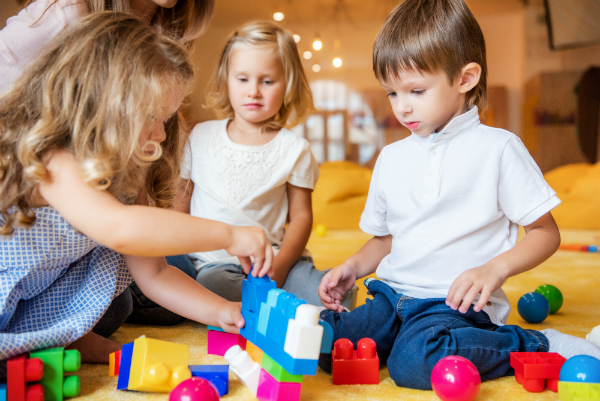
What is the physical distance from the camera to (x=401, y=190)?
965 millimetres

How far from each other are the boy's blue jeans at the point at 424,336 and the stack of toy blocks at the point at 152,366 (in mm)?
230

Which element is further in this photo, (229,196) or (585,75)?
(585,75)

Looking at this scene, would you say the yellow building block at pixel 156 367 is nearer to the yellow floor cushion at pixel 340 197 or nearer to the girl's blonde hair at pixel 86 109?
the girl's blonde hair at pixel 86 109

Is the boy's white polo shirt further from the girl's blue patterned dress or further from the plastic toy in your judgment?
the girl's blue patterned dress

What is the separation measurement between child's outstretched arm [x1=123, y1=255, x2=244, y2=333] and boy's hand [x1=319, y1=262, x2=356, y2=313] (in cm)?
18

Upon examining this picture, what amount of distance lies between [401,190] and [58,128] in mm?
575

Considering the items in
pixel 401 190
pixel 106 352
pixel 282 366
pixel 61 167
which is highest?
pixel 61 167

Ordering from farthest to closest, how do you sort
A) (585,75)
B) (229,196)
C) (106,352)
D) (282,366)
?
(585,75) < (229,196) < (106,352) < (282,366)

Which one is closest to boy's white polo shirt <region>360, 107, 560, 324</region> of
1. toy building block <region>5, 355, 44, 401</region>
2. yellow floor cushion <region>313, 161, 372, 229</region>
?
toy building block <region>5, 355, 44, 401</region>

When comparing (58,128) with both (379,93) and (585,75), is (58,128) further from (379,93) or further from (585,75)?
(585,75)

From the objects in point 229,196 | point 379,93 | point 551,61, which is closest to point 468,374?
point 229,196

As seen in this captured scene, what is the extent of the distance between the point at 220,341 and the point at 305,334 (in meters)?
0.32

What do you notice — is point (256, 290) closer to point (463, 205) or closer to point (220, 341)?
point (220, 341)

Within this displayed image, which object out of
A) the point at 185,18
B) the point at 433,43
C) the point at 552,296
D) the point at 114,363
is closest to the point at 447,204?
the point at 433,43
